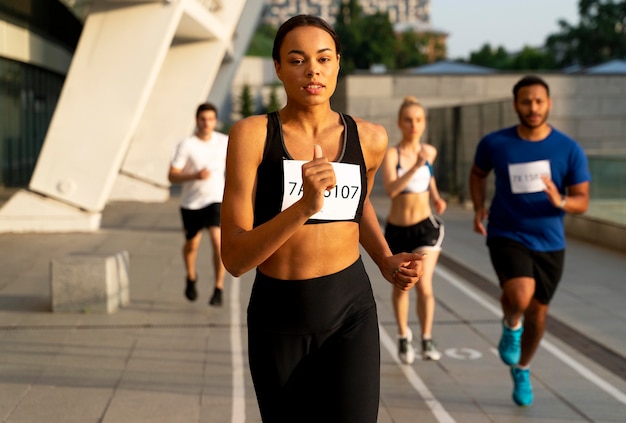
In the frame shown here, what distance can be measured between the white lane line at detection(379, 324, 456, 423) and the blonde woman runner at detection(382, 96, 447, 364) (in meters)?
0.18

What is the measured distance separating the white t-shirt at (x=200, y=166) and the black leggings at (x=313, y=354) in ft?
21.4

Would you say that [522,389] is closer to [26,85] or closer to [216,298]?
[216,298]

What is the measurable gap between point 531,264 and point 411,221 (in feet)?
4.83

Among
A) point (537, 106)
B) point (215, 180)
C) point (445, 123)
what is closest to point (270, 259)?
point (537, 106)

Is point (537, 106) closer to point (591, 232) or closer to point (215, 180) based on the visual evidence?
point (215, 180)

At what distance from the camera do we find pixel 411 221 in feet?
24.8

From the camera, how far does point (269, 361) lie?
3.57 m

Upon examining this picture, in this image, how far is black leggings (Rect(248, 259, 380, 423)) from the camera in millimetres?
3518

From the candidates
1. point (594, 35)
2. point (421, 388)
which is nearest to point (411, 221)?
point (421, 388)

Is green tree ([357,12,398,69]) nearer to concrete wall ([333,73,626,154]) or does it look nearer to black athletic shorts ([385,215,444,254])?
concrete wall ([333,73,626,154])

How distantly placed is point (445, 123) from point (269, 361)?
22.6 meters

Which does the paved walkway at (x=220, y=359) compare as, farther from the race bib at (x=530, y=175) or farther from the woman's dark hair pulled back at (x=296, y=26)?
the woman's dark hair pulled back at (x=296, y=26)

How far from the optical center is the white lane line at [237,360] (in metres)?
6.29

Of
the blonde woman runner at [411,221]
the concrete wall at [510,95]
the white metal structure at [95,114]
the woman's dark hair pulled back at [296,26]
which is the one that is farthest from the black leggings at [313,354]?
the concrete wall at [510,95]
